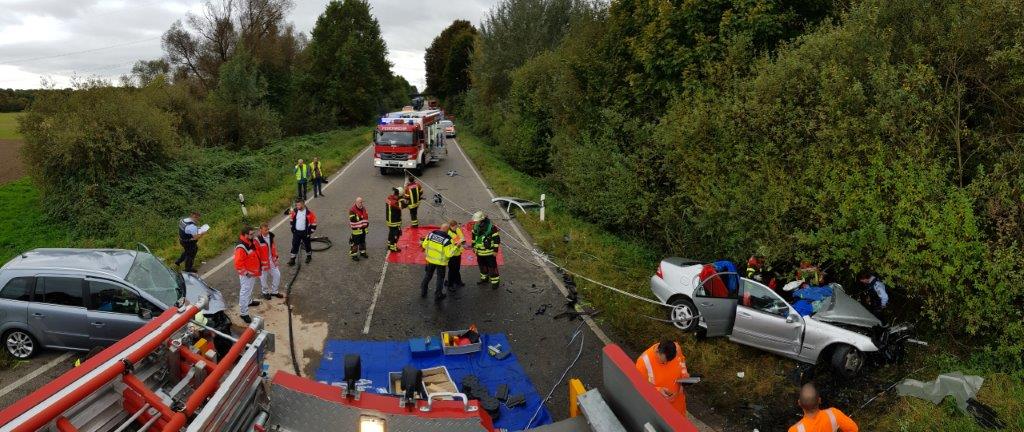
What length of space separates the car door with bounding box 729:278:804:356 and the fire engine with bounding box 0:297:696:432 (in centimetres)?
491

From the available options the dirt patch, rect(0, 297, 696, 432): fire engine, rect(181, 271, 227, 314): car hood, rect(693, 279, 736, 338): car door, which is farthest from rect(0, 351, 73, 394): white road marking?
the dirt patch

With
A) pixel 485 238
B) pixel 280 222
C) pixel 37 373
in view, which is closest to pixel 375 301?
pixel 485 238

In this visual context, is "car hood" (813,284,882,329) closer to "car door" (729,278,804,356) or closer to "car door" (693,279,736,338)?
"car door" (729,278,804,356)

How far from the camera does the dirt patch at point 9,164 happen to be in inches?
996

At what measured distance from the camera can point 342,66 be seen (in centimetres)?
4866

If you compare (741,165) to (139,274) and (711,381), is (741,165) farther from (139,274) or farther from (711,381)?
(139,274)

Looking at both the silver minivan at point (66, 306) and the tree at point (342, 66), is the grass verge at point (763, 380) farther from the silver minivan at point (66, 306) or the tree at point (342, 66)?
the tree at point (342, 66)

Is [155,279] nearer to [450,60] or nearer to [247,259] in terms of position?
[247,259]

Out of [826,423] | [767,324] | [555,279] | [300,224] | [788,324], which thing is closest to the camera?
[826,423]

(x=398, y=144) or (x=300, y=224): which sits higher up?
(x=398, y=144)

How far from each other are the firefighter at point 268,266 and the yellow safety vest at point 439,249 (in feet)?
9.17

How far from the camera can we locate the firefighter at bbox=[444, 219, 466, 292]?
10.1 meters

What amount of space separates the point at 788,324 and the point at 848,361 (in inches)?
36.3

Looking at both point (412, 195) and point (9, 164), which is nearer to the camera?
point (412, 195)
